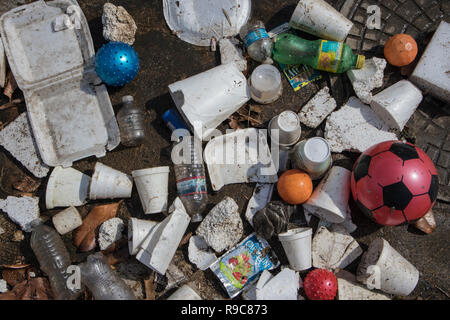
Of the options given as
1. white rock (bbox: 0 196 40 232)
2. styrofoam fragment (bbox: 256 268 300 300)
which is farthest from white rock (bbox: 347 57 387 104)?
white rock (bbox: 0 196 40 232)

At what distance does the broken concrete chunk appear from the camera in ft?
9.34

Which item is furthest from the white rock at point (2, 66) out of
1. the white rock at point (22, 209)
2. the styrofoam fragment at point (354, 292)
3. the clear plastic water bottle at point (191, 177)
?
the styrofoam fragment at point (354, 292)

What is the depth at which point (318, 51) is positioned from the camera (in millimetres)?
2955

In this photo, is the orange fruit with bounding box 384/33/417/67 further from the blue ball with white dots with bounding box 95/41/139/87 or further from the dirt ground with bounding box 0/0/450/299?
the blue ball with white dots with bounding box 95/41/139/87

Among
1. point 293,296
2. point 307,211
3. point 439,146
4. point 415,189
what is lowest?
point 293,296

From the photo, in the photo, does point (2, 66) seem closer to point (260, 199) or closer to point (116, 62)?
point (116, 62)

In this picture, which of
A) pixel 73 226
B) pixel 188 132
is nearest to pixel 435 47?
pixel 188 132

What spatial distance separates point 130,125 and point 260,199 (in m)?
1.28

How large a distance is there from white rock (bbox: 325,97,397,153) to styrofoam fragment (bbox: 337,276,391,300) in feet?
3.53

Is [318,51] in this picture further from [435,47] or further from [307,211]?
[307,211]

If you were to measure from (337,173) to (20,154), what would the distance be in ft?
8.84

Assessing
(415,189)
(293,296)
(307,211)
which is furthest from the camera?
(307,211)

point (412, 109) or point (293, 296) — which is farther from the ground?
point (412, 109)

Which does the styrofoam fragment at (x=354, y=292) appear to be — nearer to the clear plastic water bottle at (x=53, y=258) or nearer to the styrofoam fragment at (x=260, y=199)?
the styrofoam fragment at (x=260, y=199)
